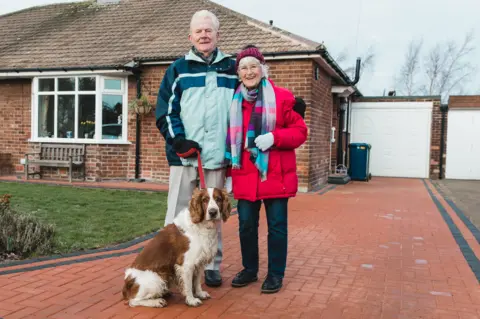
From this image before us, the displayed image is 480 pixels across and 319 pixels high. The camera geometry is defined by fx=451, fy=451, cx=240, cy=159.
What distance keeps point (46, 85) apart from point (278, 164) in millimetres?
10826

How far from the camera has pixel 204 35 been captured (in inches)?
140

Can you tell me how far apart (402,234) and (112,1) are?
13.6 metres

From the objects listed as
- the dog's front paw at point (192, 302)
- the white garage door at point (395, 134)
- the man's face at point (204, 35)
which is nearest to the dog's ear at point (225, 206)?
the dog's front paw at point (192, 302)

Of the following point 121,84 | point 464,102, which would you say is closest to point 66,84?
point 121,84

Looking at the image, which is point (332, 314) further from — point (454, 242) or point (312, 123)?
point (312, 123)

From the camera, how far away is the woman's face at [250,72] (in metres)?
3.58

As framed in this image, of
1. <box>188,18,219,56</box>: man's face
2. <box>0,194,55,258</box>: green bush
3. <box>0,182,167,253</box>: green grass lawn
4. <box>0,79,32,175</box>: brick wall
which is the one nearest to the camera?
<box>188,18,219,56</box>: man's face

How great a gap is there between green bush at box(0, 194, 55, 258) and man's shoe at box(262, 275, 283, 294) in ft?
8.07

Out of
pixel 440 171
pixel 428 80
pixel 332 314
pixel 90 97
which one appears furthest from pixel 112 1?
pixel 428 80

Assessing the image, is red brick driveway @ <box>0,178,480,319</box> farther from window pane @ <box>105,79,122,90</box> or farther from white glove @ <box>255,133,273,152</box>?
window pane @ <box>105,79,122,90</box>

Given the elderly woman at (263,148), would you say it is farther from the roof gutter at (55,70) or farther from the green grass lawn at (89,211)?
the roof gutter at (55,70)

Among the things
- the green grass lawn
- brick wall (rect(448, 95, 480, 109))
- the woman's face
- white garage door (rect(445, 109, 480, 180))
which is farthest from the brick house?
the woman's face

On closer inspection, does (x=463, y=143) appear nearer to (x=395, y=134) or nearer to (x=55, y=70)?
(x=395, y=134)

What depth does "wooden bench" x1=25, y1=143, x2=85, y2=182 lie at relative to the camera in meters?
11.9
